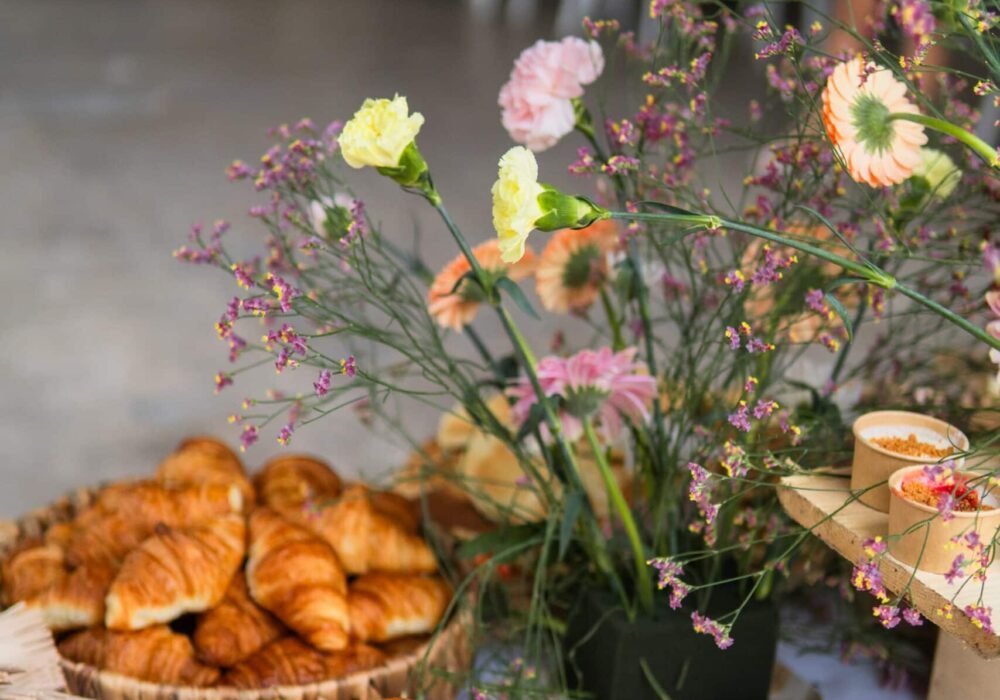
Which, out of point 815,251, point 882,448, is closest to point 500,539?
point 882,448

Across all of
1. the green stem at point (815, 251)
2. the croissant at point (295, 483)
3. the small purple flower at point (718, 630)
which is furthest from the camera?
the croissant at point (295, 483)

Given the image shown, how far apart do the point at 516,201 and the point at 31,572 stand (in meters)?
0.73

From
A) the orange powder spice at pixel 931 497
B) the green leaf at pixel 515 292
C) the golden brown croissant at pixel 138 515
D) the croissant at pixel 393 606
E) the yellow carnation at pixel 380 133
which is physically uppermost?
the yellow carnation at pixel 380 133

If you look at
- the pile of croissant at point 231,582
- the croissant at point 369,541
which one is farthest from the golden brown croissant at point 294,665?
the croissant at point 369,541

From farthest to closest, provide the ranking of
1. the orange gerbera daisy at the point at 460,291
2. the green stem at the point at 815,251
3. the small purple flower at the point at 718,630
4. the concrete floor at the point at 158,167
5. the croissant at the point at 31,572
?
the concrete floor at the point at 158,167
the croissant at the point at 31,572
the orange gerbera daisy at the point at 460,291
the small purple flower at the point at 718,630
the green stem at the point at 815,251

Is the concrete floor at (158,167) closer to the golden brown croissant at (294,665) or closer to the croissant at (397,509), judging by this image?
the croissant at (397,509)

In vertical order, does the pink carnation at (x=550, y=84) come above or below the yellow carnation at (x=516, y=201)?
above

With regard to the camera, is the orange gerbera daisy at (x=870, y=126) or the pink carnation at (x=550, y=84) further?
the pink carnation at (x=550, y=84)

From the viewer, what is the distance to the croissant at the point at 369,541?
1.16 m

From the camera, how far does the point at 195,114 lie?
14.0ft

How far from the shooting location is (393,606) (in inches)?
43.8

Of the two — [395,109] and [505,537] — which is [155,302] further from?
[395,109]

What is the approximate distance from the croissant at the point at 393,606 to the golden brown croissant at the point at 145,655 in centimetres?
15

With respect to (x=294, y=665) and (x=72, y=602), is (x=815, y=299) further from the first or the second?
(x=72, y=602)
